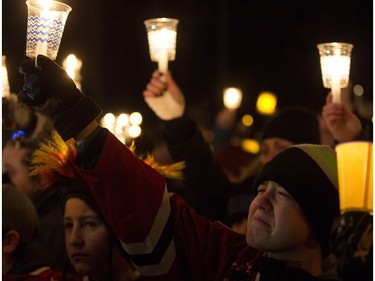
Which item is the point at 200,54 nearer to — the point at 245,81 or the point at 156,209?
the point at 245,81

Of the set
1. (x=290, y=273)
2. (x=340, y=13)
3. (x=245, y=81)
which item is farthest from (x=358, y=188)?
(x=245, y=81)

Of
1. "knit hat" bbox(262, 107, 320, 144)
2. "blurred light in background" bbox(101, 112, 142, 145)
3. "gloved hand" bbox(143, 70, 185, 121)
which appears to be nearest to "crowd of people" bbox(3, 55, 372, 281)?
"gloved hand" bbox(143, 70, 185, 121)

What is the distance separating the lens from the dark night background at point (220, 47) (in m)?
13.4

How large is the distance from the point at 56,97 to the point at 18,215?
159cm

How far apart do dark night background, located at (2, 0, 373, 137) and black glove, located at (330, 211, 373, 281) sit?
7.04 meters

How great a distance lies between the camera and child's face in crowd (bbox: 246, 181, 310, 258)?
4.12m

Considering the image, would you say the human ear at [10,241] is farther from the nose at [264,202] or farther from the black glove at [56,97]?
the nose at [264,202]

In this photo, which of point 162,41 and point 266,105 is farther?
point 266,105

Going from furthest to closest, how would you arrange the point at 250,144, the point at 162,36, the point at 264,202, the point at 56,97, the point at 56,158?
the point at 250,144 < the point at 162,36 < the point at 56,158 < the point at 264,202 < the point at 56,97

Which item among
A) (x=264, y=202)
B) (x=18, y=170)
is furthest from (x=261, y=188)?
(x=18, y=170)

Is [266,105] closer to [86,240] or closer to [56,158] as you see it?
[86,240]

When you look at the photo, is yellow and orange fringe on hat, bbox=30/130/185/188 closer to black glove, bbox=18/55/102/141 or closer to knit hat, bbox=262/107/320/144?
black glove, bbox=18/55/102/141

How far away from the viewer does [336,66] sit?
6234mm

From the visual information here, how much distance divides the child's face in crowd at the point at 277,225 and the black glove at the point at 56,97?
32.4 inches
